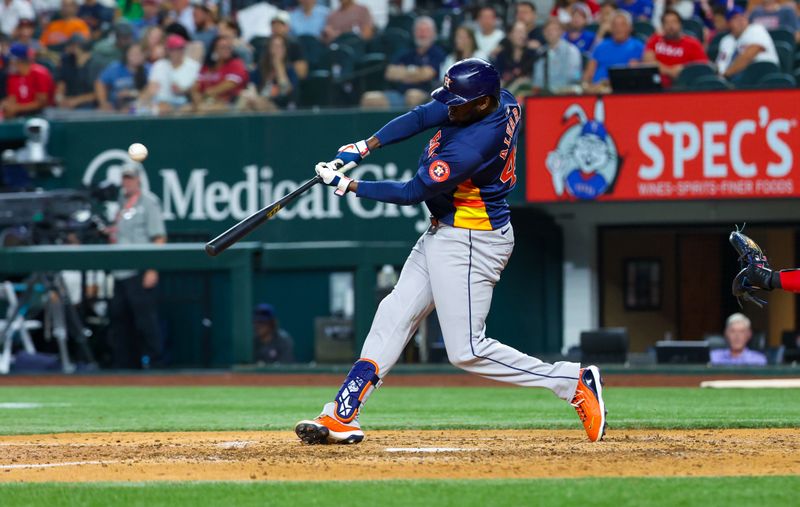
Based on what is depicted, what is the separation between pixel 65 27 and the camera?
62.2 feet

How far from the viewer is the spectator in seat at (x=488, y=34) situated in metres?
15.5

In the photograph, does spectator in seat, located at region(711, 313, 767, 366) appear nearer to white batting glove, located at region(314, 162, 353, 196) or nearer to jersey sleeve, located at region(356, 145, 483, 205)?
jersey sleeve, located at region(356, 145, 483, 205)

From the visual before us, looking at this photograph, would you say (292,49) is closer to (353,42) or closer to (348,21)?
(353,42)

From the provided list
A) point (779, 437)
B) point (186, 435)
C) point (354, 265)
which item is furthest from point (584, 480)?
point (354, 265)

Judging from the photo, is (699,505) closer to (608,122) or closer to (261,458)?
(261,458)

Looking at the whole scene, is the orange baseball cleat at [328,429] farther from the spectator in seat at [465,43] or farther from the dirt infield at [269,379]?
the spectator in seat at [465,43]

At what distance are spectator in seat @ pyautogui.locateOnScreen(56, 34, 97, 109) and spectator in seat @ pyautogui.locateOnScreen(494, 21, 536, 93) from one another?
5.47 metres

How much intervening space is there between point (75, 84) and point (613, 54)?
688cm

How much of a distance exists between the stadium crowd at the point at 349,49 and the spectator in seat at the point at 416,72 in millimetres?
17

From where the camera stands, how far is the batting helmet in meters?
6.48

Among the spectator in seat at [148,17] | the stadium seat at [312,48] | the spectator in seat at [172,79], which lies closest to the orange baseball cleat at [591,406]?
the stadium seat at [312,48]

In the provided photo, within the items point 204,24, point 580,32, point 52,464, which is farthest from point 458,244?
point 204,24

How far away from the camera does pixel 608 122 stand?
15.0 m

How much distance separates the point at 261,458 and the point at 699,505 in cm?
229
